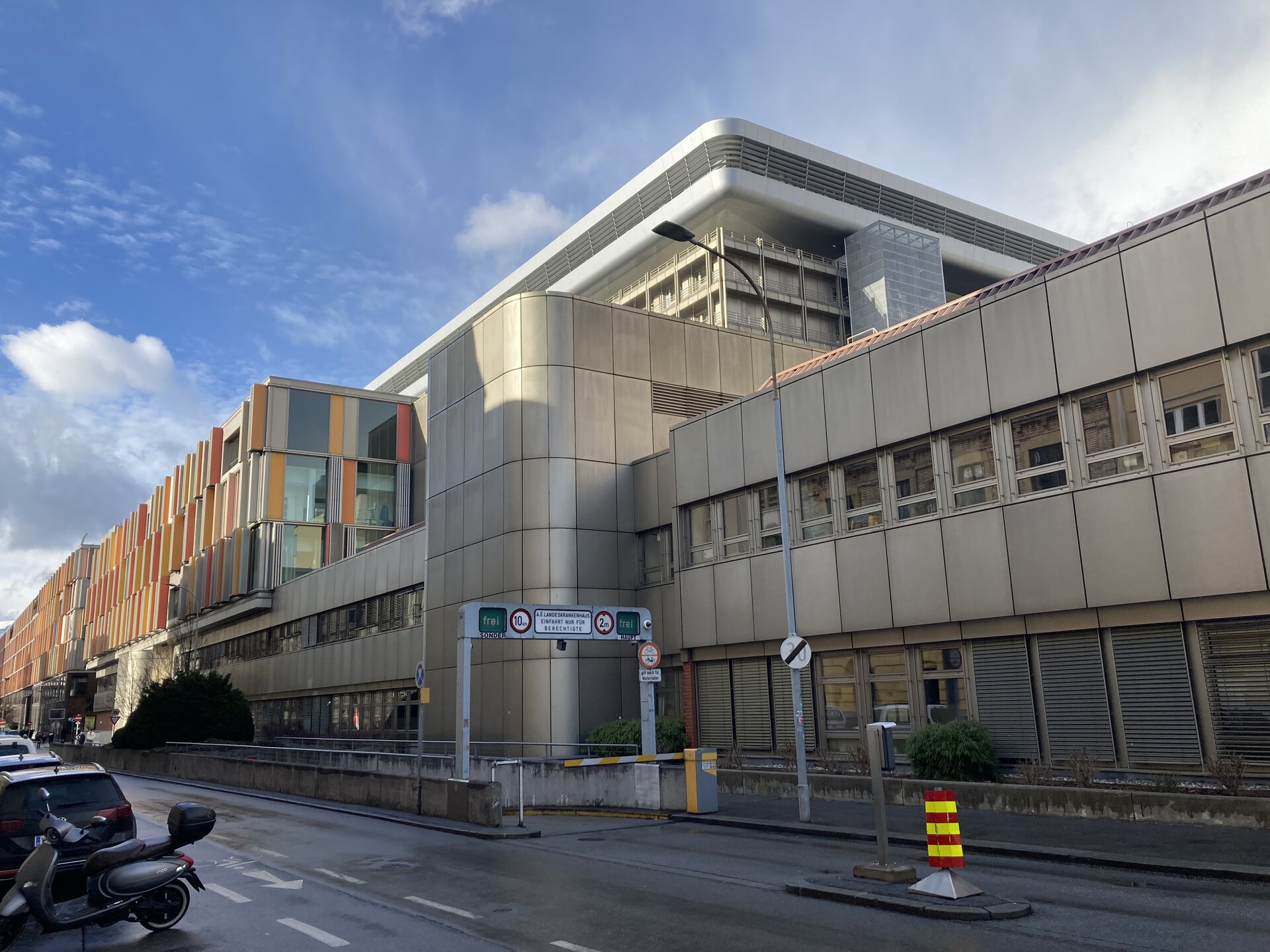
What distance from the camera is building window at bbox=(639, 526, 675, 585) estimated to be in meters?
29.6

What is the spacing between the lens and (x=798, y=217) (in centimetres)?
6188

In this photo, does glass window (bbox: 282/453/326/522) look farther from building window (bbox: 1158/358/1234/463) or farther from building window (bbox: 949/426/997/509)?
building window (bbox: 1158/358/1234/463)

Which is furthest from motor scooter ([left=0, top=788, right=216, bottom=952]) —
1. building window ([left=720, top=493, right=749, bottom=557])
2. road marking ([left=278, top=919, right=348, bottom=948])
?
building window ([left=720, top=493, right=749, bottom=557])

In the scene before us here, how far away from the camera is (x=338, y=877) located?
13047 millimetres

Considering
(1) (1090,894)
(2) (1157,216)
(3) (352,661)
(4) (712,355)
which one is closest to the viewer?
(1) (1090,894)

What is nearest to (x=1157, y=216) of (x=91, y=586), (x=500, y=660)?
(x=500, y=660)

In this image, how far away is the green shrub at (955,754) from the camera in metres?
17.9

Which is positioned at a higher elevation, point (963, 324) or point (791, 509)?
point (963, 324)

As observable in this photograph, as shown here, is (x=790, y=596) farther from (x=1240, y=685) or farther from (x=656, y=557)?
(x=656, y=557)

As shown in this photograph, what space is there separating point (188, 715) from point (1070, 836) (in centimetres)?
4110

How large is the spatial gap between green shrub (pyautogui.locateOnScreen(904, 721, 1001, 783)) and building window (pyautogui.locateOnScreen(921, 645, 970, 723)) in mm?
1453

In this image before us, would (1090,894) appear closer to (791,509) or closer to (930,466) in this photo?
(930,466)

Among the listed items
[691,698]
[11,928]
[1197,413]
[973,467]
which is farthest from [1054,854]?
[691,698]

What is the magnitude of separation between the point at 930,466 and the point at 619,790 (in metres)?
9.92
